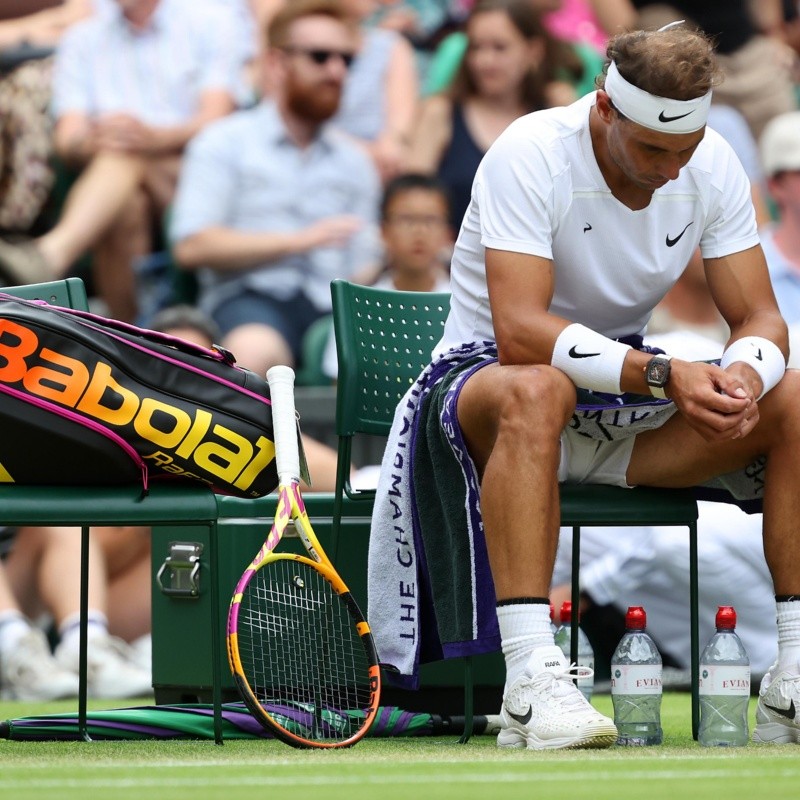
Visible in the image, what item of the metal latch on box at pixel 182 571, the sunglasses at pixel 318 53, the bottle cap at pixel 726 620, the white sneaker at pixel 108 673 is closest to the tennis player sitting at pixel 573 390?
the bottle cap at pixel 726 620

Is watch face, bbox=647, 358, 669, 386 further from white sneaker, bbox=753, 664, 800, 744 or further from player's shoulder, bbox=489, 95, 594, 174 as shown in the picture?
white sneaker, bbox=753, 664, 800, 744

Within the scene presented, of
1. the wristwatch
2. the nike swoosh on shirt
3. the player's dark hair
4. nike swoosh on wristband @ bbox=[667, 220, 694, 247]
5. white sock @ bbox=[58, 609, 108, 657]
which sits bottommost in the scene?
white sock @ bbox=[58, 609, 108, 657]

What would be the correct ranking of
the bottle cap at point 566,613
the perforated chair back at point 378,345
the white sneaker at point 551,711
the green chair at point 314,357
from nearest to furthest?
the white sneaker at point 551,711, the perforated chair back at point 378,345, the bottle cap at point 566,613, the green chair at point 314,357

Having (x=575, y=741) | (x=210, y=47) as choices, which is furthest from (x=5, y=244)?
(x=575, y=741)

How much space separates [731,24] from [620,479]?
5.19m

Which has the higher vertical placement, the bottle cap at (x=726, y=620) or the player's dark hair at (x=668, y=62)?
the player's dark hair at (x=668, y=62)

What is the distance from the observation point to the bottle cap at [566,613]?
14.1ft

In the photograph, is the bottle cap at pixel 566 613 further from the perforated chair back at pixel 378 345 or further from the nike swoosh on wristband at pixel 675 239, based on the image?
the nike swoosh on wristband at pixel 675 239

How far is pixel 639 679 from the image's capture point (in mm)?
3693

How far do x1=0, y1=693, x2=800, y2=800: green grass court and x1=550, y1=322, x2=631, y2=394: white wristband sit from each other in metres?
0.74

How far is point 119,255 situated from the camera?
24.7ft

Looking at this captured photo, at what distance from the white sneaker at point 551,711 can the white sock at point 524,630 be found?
2 cm

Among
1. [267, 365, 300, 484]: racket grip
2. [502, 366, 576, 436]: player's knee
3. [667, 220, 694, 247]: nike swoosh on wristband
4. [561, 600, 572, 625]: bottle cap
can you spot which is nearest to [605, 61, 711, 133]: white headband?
[667, 220, 694, 247]: nike swoosh on wristband

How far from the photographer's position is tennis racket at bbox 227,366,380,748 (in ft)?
11.5
